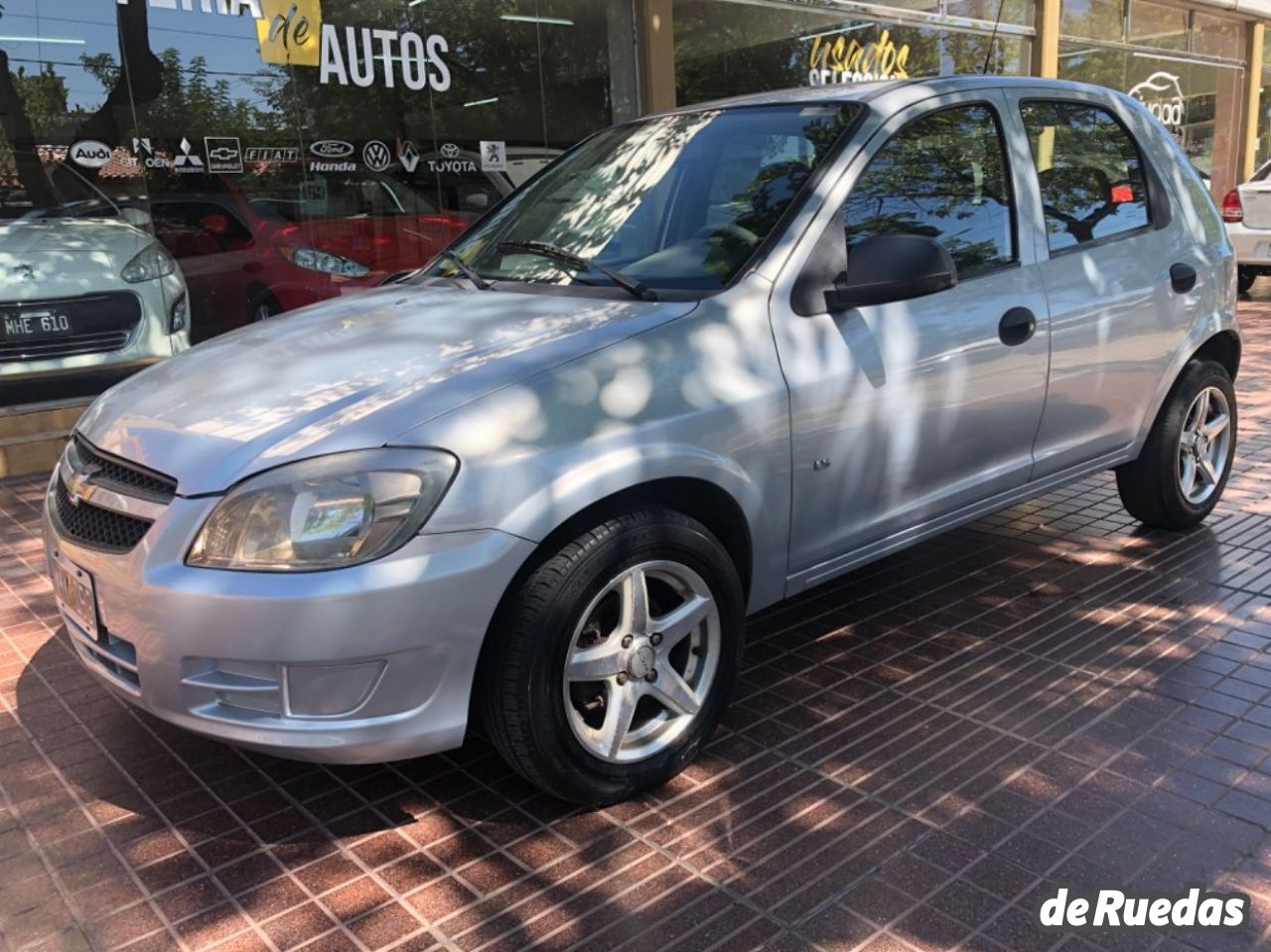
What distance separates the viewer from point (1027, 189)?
3.97 m

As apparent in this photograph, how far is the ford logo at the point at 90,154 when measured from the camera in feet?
24.2

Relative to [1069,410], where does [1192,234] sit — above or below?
above

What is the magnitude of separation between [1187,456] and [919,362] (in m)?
2.11

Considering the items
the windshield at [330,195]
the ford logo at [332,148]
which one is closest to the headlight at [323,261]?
the windshield at [330,195]

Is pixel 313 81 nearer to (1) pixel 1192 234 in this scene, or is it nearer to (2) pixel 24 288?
(2) pixel 24 288

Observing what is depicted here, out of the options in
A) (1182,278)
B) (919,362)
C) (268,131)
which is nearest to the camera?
(919,362)

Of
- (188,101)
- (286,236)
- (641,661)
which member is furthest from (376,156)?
A: (641,661)

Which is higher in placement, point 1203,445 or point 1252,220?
point 1252,220

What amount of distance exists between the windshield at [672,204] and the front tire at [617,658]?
0.85 meters

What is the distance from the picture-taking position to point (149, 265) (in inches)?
298

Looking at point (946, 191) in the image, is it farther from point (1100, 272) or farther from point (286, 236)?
point (286, 236)

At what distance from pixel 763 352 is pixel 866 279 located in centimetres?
40

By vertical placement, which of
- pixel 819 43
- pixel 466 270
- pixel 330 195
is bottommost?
pixel 466 270

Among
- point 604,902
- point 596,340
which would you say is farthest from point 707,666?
point 596,340
